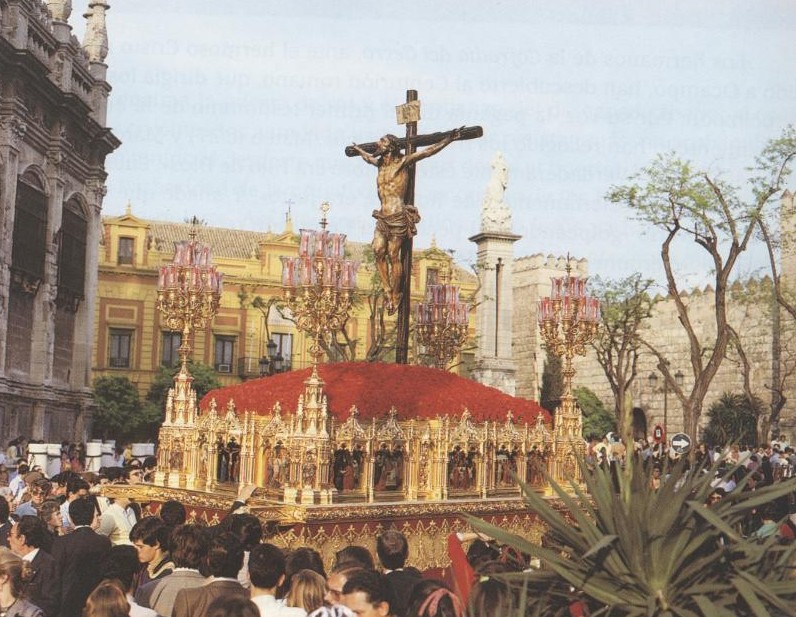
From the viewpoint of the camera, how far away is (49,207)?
2842cm

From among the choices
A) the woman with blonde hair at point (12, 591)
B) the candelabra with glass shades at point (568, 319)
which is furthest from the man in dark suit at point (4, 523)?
the candelabra with glass shades at point (568, 319)

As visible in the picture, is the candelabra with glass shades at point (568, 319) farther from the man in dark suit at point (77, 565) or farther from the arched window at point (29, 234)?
the arched window at point (29, 234)

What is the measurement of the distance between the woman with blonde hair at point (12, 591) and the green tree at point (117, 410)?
4025 centimetres

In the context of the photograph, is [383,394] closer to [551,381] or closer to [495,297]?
[495,297]

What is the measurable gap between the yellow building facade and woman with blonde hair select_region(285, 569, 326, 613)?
41.8m

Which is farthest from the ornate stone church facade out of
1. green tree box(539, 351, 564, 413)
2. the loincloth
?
green tree box(539, 351, 564, 413)

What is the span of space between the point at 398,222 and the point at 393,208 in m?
0.20

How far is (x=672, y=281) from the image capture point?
25953mm

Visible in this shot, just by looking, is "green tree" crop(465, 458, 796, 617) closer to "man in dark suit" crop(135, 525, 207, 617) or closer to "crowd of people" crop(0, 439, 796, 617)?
"crowd of people" crop(0, 439, 796, 617)

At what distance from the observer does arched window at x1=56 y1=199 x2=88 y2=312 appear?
1174 inches

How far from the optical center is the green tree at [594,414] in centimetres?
4916

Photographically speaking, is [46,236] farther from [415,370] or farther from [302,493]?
[302,493]

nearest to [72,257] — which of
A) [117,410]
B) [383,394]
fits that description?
[117,410]

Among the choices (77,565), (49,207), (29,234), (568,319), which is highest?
(49,207)
